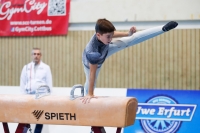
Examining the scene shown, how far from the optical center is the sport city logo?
23.8 ft

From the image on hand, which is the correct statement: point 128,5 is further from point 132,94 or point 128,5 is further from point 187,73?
point 132,94

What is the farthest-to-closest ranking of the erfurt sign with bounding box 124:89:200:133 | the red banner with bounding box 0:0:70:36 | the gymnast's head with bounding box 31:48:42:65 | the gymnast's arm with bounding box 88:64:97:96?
1. the red banner with bounding box 0:0:70:36
2. the gymnast's head with bounding box 31:48:42:65
3. the erfurt sign with bounding box 124:89:200:133
4. the gymnast's arm with bounding box 88:64:97:96

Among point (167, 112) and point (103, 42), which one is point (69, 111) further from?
point (167, 112)

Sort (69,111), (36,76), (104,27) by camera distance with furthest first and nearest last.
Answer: (36,76)
(69,111)
(104,27)

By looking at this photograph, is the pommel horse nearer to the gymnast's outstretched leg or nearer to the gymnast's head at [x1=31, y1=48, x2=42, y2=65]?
the gymnast's outstretched leg

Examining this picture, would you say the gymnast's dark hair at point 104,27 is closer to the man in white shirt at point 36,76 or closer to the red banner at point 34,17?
the man in white shirt at point 36,76

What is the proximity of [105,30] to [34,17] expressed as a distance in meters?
7.45

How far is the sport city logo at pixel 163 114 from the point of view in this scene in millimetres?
7254

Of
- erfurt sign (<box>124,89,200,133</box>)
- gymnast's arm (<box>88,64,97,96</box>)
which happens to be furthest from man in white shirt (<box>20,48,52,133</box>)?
gymnast's arm (<box>88,64,97,96</box>)

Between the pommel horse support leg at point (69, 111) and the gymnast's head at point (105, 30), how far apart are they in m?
0.78

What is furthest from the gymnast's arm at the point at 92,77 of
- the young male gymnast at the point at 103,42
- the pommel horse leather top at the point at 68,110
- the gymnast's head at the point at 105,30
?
the gymnast's head at the point at 105,30

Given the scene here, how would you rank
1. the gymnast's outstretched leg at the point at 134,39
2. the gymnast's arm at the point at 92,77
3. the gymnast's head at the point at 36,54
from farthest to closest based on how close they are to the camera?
the gymnast's head at the point at 36,54 < the gymnast's outstretched leg at the point at 134,39 < the gymnast's arm at the point at 92,77

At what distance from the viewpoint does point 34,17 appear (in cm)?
1228

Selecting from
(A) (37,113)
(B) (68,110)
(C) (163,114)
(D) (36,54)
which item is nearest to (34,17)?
(D) (36,54)
